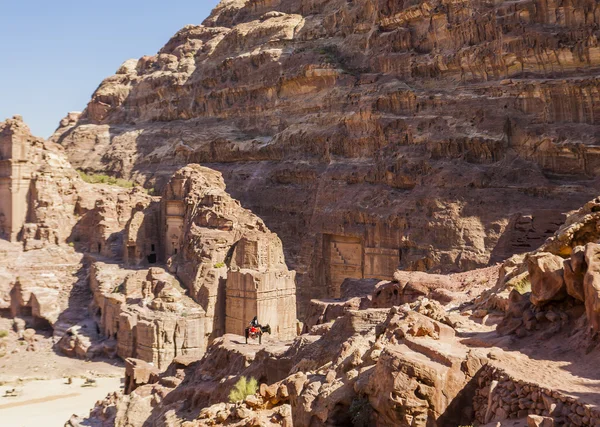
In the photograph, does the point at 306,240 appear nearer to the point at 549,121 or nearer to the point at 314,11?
the point at 549,121

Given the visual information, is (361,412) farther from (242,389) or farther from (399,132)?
(399,132)

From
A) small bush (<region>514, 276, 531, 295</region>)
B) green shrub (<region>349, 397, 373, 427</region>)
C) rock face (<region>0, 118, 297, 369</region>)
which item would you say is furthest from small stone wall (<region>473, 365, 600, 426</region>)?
rock face (<region>0, 118, 297, 369</region>)

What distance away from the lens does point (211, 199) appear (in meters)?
33.7

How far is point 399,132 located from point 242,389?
2518 centimetres

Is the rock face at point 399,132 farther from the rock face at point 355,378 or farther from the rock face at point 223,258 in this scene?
the rock face at point 355,378

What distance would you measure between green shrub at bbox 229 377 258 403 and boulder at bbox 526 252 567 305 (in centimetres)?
495

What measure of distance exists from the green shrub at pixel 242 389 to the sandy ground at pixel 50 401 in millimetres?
11978

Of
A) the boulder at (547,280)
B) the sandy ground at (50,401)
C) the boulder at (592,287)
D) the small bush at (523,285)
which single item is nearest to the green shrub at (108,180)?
the sandy ground at (50,401)

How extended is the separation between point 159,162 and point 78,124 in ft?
48.6

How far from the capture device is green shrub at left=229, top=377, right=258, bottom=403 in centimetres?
1212

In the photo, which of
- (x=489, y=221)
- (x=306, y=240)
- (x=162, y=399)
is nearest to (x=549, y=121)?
(x=489, y=221)

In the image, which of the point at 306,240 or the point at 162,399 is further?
the point at 306,240

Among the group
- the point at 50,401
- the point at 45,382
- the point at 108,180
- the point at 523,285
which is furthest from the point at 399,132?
the point at 523,285

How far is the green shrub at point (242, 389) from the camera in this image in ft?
39.8
